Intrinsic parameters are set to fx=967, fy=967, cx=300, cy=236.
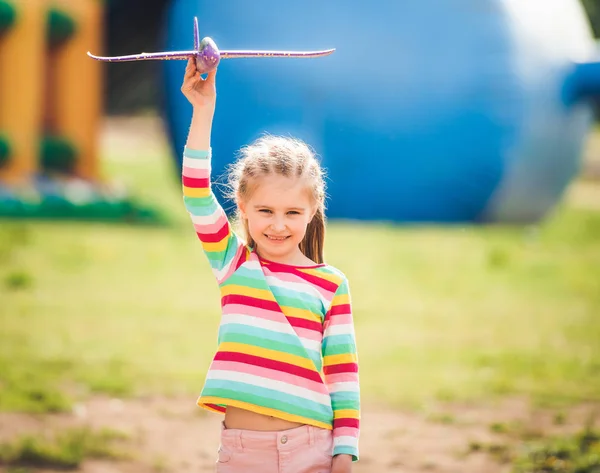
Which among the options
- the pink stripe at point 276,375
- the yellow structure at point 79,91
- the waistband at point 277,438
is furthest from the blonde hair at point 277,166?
the yellow structure at point 79,91

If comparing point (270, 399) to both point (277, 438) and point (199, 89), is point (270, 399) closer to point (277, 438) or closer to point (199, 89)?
point (277, 438)

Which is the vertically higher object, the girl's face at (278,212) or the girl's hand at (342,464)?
the girl's face at (278,212)

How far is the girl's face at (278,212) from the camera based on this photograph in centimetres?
218

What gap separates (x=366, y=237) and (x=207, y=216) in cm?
667

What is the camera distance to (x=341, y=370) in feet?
7.04

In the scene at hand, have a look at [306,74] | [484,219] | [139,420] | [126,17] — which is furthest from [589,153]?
[139,420]

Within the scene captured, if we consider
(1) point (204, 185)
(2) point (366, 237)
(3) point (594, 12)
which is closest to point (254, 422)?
(1) point (204, 185)

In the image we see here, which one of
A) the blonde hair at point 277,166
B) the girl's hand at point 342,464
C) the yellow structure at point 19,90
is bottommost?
the girl's hand at point 342,464

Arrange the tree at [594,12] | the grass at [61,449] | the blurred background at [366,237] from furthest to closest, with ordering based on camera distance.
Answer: the tree at [594,12] → the blurred background at [366,237] → the grass at [61,449]

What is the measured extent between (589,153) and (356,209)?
521 inches

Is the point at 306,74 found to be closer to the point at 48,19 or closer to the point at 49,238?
the point at 49,238

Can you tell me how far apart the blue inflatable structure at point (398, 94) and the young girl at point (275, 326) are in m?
5.17

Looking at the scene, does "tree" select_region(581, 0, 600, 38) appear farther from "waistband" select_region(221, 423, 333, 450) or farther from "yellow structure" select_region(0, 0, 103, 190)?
"waistband" select_region(221, 423, 333, 450)

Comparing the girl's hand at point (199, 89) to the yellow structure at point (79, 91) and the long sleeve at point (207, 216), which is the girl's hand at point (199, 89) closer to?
the long sleeve at point (207, 216)
